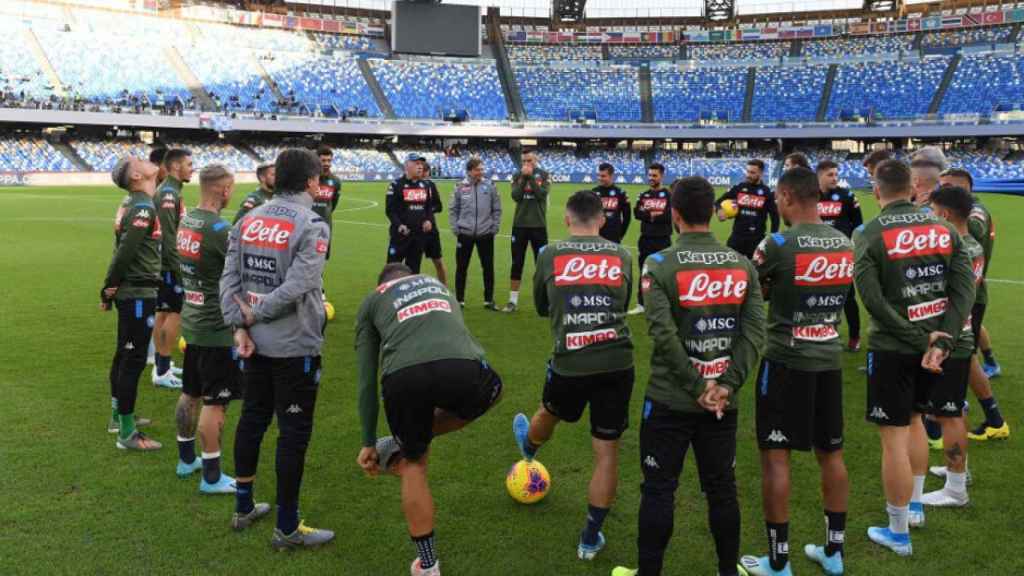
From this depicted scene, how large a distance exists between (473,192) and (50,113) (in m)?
50.3

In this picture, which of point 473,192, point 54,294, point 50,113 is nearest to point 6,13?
point 50,113

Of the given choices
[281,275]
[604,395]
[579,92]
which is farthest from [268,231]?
[579,92]

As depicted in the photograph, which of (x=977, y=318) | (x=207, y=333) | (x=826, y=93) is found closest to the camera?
(x=207, y=333)

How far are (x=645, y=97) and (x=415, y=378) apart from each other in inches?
2748

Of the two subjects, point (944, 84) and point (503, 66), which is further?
point (503, 66)

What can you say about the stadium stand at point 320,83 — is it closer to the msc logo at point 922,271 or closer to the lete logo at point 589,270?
the lete logo at point 589,270

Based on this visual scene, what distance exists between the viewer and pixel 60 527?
4.82 meters

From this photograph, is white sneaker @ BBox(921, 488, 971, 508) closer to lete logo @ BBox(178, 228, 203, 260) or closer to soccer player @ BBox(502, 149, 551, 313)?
lete logo @ BBox(178, 228, 203, 260)

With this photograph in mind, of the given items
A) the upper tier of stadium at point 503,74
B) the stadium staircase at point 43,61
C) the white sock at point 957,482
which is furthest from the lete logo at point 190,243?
the stadium staircase at point 43,61

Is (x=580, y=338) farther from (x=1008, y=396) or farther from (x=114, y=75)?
(x=114, y=75)

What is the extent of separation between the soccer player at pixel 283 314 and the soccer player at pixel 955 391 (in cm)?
411

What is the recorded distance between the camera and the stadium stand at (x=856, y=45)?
65188 mm

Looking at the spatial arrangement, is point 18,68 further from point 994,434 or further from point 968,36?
point 968,36

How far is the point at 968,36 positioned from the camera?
63656mm
